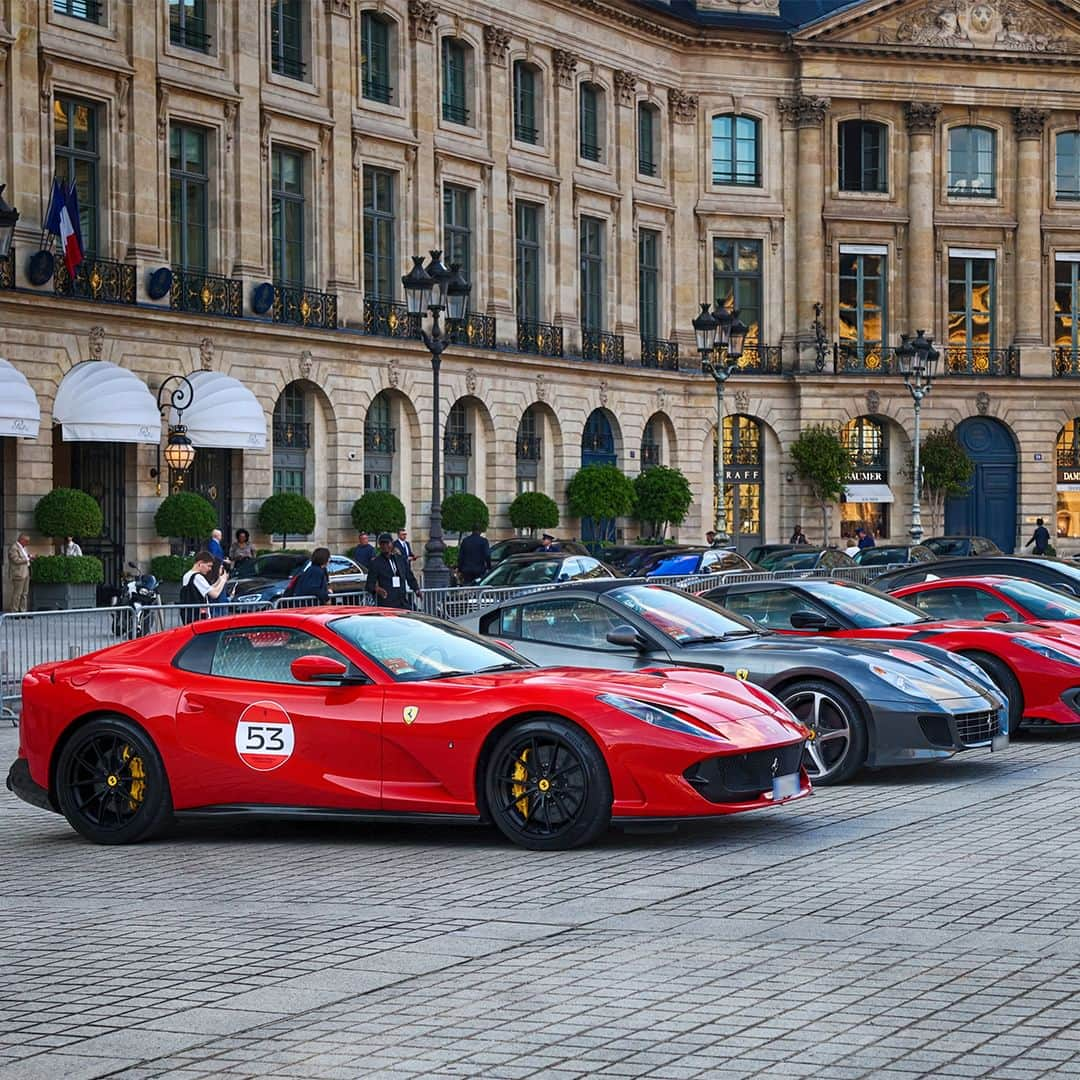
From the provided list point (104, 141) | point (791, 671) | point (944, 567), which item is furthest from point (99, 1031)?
point (104, 141)

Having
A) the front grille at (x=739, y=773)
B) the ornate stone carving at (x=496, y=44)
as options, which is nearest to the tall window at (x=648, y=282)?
the ornate stone carving at (x=496, y=44)

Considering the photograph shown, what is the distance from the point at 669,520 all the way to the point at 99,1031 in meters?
53.1

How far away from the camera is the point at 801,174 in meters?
68.5

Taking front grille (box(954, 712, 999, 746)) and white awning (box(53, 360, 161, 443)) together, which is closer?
front grille (box(954, 712, 999, 746))

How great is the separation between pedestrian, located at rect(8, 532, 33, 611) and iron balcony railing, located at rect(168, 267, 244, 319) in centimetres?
795

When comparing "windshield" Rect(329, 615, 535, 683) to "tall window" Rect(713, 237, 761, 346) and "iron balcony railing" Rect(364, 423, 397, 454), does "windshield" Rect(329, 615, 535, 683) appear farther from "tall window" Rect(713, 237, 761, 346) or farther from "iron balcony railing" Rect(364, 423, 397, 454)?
"tall window" Rect(713, 237, 761, 346)

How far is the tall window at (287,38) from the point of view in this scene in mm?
48625

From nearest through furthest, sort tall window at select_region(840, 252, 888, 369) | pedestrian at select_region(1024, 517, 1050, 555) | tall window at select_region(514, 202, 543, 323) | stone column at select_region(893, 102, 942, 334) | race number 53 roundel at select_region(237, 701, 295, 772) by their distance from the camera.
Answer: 1. race number 53 roundel at select_region(237, 701, 295, 772)
2. tall window at select_region(514, 202, 543, 323)
3. pedestrian at select_region(1024, 517, 1050, 555)
4. stone column at select_region(893, 102, 942, 334)
5. tall window at select_region(840, 252, 888, 369)

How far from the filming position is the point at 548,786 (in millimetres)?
12062

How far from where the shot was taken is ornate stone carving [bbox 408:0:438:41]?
52.9 meters

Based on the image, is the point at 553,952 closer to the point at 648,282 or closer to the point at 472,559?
the point at 472,559

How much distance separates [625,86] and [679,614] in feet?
159

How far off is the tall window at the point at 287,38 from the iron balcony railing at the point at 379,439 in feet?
28.7

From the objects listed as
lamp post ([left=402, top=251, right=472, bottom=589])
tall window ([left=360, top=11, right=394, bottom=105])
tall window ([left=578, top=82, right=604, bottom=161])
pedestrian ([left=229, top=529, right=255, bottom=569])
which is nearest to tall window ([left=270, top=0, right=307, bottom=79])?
tall window ([left=360, top=11, right=394, bottom=105])
